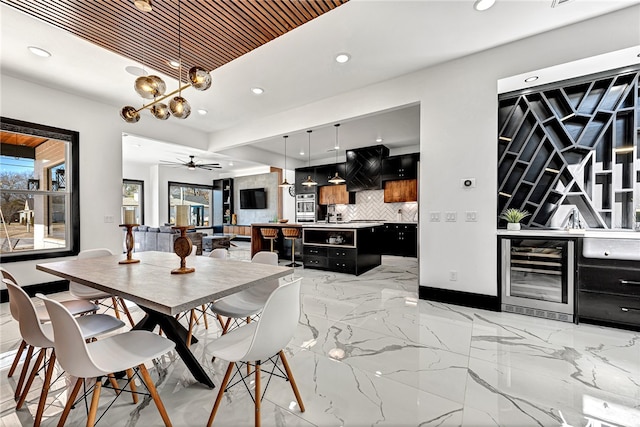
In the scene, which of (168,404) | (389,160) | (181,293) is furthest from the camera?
(389,160)

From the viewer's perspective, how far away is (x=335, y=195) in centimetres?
831

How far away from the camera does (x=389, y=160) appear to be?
7.16 metres

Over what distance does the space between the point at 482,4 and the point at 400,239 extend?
18.1 ft

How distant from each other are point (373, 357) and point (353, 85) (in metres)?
3.50

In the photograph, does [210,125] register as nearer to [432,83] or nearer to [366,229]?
[366,229]

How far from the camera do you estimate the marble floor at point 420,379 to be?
150 cm

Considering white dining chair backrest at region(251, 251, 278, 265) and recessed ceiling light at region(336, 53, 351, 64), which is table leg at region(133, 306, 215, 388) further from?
recessed ceiling light at region(336, 53, 351, 64)

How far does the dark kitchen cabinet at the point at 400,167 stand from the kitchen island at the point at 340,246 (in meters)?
2.04

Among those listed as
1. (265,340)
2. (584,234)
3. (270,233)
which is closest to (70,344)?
(265,340)

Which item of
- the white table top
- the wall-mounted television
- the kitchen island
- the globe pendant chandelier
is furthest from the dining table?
the wall-mounted television

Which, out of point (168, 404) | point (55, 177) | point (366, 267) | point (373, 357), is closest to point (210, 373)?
point (168, 404)

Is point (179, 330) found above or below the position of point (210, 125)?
below

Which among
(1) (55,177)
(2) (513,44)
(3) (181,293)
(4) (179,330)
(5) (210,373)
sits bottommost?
(5) (210,373)

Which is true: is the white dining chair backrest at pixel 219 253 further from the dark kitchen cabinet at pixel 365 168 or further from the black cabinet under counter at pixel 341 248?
the dark kitchen cabinet at pixel 365 168
